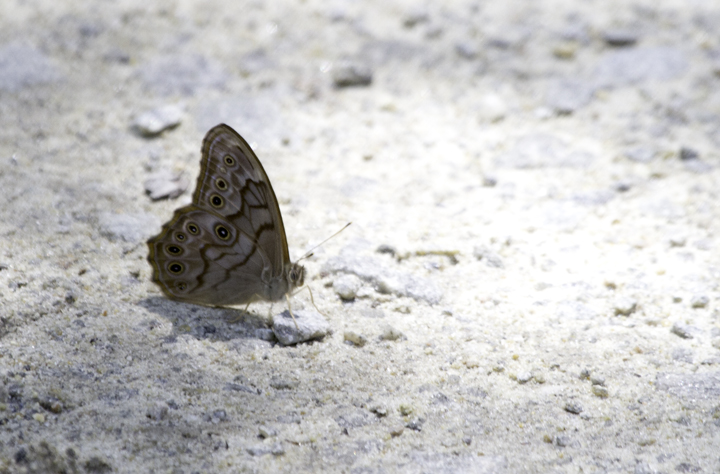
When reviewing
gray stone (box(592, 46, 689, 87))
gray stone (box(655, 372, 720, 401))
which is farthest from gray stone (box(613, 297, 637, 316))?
gray stone (box(592, 46, 689, 87))

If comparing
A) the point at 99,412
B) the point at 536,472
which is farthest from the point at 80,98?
the point at 536,472

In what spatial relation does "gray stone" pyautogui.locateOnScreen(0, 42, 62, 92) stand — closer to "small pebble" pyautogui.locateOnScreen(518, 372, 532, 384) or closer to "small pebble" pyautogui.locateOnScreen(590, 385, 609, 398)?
"small pebble" pyautogui.locateOnScreen(518, 372, 532, 384)

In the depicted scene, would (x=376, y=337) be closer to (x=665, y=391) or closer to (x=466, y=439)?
(x=466, y=439)

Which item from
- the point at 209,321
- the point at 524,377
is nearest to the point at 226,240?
the point at 209,321

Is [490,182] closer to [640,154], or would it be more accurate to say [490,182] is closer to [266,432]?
[640,154]

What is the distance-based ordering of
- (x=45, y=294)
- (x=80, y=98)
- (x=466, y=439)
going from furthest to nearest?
(x=80, y=98), (x=45, y=294), (x=466, y=439)
